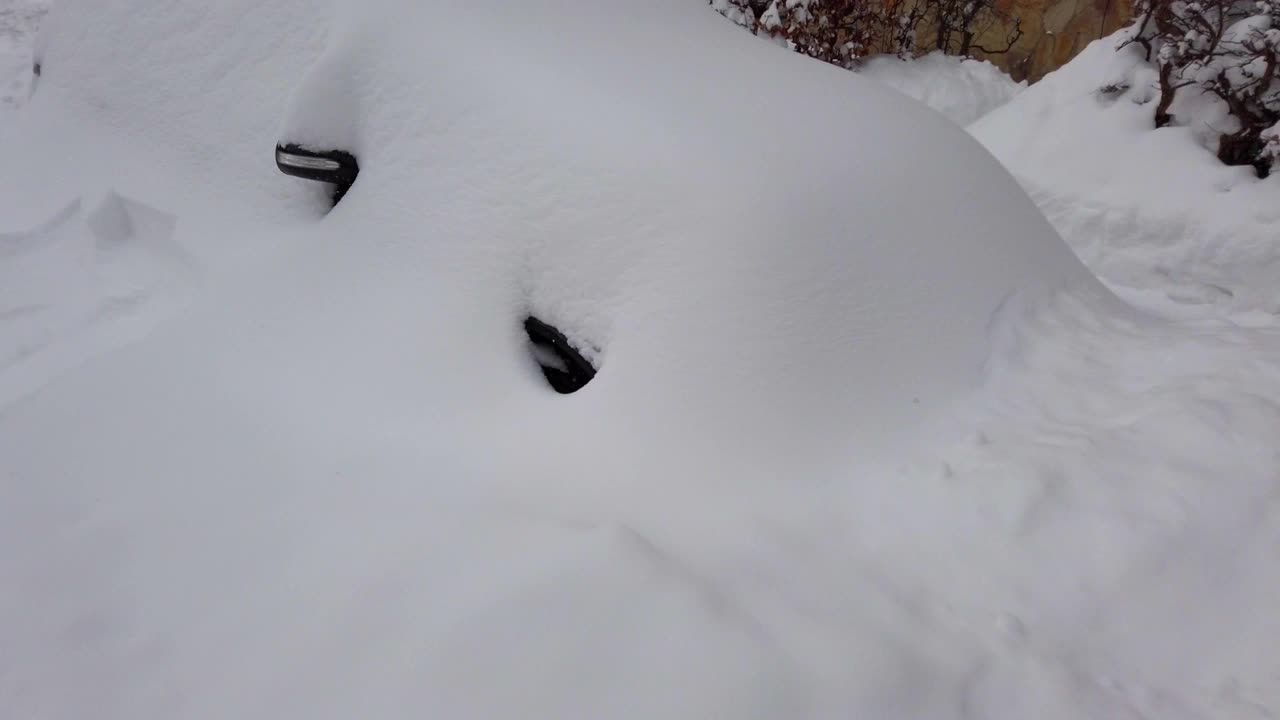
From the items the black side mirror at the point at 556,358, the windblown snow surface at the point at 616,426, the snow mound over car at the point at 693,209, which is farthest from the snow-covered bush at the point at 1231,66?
the black side mirror at the point at 556,358

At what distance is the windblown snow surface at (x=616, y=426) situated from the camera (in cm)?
135

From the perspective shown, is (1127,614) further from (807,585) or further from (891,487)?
(807,585)

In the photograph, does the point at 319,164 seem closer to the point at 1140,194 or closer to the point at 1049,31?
the point at 1140,194

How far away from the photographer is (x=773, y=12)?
6.06 metres

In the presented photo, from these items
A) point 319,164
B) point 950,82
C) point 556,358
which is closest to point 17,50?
point 319,164

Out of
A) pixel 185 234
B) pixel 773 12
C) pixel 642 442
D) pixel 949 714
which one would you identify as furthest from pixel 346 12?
pixel 773 12

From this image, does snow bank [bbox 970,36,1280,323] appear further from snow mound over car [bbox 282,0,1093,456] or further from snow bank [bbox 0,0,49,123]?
snow bank [bbox 0,0,49,123]

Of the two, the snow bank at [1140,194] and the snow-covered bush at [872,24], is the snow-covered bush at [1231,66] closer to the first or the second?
the snow bank at [1140,194]

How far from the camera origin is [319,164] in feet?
7.72

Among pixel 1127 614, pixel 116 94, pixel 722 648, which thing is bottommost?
pixel 116 94

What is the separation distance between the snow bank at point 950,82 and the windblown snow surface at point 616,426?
172 inches

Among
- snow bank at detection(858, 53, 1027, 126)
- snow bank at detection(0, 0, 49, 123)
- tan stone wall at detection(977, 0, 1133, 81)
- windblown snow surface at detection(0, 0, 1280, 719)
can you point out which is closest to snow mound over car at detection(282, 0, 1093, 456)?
windblown snow surface at detection(0, 0, 1280, 719)

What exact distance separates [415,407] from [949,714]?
1365 millimetres

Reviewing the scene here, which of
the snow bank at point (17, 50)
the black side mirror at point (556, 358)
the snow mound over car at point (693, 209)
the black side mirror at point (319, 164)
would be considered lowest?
the snow bank at point (17, 50)
